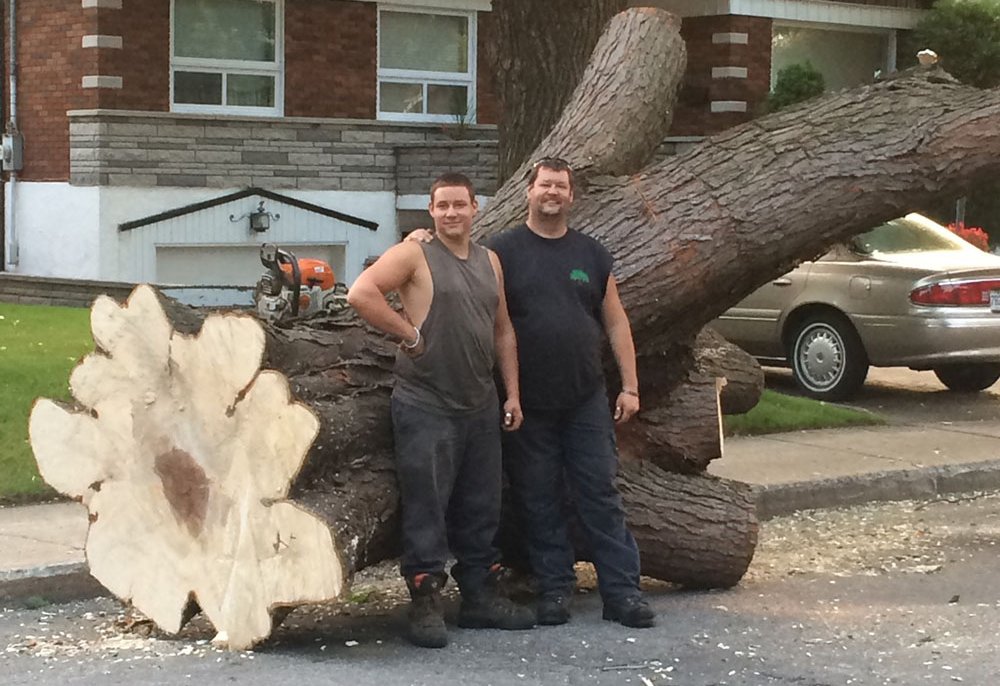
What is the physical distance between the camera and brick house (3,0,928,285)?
18234 millimetres

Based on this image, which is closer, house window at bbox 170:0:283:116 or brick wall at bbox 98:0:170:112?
brick wall at bbox 98:0:170:112

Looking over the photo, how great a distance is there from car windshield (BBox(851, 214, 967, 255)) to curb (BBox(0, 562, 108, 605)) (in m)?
7.52

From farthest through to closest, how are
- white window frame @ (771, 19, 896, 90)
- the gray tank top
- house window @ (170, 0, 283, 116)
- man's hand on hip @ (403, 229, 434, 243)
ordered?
white window frame @ (771, 19, 896, 90) < house window @ (170, 0, 283, 116) < man's hand on hip @ (403, 229, 434, 243) < the gray tank top

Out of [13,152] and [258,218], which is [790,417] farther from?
[13,152]

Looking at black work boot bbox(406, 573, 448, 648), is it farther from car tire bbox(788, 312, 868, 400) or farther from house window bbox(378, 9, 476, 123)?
house window bbox(378, 9, 476, 123)

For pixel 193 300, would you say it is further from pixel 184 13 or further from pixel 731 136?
pixel 731 136

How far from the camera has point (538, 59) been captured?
11266mm

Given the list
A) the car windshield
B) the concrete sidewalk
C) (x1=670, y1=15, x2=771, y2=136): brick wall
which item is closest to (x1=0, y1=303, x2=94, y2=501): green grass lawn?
the concrete sidewalk

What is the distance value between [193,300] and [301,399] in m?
10.6

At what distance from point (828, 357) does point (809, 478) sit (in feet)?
11.9

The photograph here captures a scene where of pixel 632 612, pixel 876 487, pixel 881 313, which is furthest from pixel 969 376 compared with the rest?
pixel 632 612

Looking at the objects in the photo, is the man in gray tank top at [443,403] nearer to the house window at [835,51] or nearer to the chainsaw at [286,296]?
the chainsaw at [286,296]

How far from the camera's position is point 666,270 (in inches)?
292

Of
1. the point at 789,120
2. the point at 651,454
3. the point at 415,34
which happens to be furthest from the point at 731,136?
the point at 415,34
